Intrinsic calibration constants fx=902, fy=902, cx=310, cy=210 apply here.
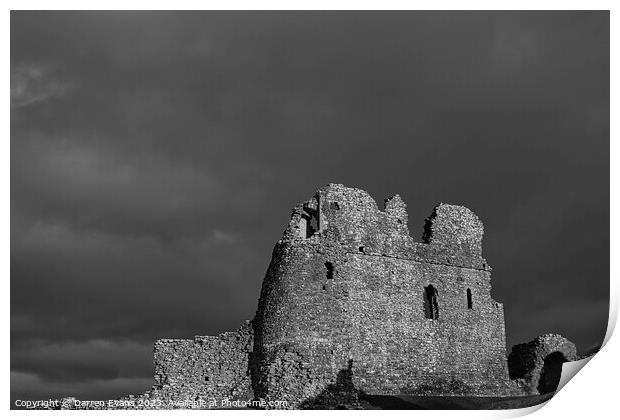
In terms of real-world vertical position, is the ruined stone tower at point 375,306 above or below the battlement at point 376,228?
below

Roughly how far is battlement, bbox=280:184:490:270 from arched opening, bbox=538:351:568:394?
4.14 meters

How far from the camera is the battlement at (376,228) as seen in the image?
26297 millimetres

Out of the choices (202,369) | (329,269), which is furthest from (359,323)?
(202,369)

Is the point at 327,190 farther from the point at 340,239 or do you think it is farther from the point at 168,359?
the point at 168,359

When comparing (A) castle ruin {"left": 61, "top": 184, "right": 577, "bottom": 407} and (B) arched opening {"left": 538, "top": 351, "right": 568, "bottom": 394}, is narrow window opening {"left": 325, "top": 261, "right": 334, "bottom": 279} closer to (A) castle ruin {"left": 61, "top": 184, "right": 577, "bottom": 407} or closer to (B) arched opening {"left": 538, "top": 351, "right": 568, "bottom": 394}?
(A) castle ruin {"left": 61, "top": 184, "right": 577, "bottom": 407}

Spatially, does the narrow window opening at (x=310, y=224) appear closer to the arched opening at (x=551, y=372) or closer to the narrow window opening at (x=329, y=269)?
the narrow window opening at (x=329, y=269)

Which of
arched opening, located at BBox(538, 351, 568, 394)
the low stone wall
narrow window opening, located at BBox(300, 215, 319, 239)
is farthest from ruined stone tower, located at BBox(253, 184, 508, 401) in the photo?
arched opening, located at BBox(538, 351, 568, 394)

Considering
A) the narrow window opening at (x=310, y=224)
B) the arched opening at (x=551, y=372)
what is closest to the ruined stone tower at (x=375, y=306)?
the narrow window opening at (x=310, y=224)

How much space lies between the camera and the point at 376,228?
88.9ft

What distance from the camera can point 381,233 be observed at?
27.2m

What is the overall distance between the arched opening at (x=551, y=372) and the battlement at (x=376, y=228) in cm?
414

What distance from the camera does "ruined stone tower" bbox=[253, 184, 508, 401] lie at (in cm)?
2464

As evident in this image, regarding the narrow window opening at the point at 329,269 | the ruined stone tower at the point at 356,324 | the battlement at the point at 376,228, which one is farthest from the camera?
the battlement at the point at 376,228
